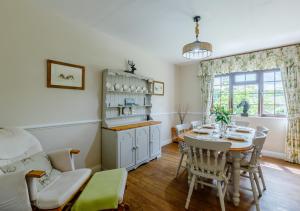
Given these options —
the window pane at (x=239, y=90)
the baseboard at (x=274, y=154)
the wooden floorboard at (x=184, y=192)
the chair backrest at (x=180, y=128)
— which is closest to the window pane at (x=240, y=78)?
the window pane at (x=239, y=90)

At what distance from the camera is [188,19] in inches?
93.1

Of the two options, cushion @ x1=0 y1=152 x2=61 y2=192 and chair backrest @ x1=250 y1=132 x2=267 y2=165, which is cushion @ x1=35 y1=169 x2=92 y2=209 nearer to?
cushion @ x1=0 y1=152 x2=61 y2=192

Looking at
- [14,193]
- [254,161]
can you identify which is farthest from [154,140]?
[14,193]

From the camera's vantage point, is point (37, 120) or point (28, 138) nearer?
point (28, 138)

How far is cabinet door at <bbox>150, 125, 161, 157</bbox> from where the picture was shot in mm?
3406

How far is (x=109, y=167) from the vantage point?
108 inches

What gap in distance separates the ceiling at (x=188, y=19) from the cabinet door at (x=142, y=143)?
73.2 inches

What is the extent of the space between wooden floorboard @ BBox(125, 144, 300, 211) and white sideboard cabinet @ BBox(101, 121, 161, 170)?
0.22 m

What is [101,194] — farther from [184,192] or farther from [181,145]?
[181,145]

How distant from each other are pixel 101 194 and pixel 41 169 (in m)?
0.78

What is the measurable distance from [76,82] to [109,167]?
1550 millimetres

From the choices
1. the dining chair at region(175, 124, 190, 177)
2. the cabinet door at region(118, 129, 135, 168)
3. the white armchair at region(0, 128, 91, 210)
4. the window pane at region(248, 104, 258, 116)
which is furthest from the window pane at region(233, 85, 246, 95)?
the white armchair at region(0, 128, 91, 210)

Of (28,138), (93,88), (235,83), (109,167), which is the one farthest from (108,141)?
(235,83)

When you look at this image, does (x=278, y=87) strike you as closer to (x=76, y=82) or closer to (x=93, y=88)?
(x=93, y=88)
